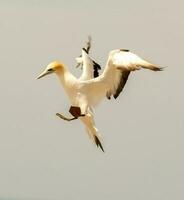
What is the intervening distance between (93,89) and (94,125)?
213 mm

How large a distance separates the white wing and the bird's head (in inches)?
7.5

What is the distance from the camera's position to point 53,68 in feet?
13.3

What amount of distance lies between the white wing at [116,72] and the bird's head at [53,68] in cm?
19

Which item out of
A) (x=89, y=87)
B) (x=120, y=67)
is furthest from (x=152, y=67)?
(x=89, y=87)

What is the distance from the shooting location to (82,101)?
4121mm

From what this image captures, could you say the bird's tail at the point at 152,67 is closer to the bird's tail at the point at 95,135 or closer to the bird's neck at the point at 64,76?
the bird's neck at the point at 64,76

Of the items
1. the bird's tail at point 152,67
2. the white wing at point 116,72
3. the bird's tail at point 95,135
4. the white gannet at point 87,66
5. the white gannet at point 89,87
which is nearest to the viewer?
the bird's tail at point 152,67

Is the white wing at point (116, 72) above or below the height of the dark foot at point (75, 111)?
above

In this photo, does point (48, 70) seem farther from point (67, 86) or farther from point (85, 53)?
point (85, 53)

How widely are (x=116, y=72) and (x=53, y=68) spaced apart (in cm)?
35

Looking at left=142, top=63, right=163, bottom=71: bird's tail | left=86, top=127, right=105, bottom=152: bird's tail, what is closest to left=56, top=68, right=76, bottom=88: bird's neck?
left=86, top=127, right=105, bottom=152: bird's tail

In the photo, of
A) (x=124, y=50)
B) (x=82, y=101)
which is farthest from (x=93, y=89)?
(x=124, y=50)

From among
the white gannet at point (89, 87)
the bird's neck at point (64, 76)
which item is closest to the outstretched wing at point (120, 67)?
the white gannet at point (89, 87)

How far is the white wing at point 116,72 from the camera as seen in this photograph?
3729 mm
